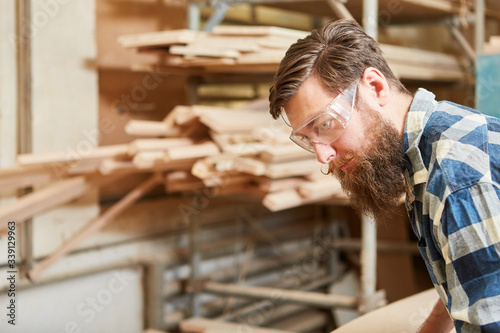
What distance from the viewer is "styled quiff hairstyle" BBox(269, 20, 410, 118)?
1.42m

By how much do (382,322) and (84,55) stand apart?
209 centimetres

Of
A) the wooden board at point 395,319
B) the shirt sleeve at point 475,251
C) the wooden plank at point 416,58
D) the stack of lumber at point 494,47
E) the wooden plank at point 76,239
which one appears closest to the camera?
the shirt sleeve at point 475,251

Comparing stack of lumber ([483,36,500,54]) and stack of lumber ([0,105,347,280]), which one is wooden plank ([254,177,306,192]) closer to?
stack of lumber ([0,105,347,280])

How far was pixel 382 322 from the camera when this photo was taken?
2016mm

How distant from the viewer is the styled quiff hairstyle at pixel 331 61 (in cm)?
142

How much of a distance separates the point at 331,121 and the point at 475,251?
45 centimetres

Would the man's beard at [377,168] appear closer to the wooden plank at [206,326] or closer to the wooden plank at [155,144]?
the wooden plank at [155,144]

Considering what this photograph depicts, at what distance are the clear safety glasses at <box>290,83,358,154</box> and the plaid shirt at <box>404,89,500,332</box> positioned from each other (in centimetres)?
14

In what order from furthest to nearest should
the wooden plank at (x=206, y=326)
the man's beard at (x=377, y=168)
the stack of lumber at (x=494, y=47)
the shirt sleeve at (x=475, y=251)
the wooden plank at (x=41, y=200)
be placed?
1. the wooden plank at (x=206, y=326)
2. the stack of lumber at (x=494, y=47)
3. the wooden plank at (x=41, y=200)
4. the man's beard at (x=377, y=168)
5. the shirt sleeve at (x=475, y=251)

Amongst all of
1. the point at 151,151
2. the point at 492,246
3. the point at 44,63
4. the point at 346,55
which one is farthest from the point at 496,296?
the point at 44,63

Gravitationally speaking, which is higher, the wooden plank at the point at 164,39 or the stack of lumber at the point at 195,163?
the wooden plank at the point at 164,39

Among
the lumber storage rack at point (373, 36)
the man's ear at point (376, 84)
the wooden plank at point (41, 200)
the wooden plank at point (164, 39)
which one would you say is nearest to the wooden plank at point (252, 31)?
the wooden plank at point (164, 39)

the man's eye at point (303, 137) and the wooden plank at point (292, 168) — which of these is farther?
the wooden plank at point (292, 168)

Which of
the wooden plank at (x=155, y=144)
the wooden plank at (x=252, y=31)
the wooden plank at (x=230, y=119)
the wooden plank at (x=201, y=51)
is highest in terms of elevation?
the wooden plank at (x=252, y=31)
